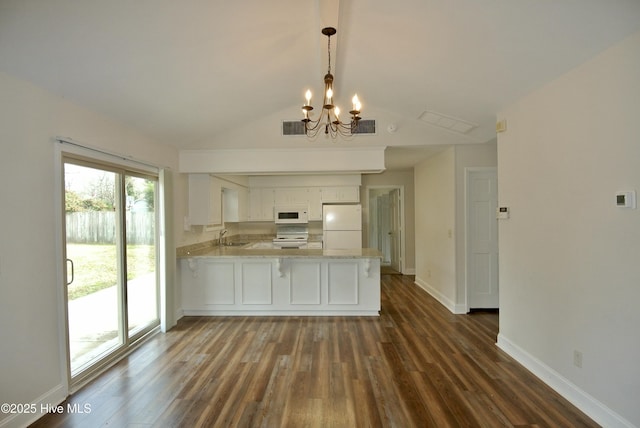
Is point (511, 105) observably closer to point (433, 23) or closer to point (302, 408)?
point (433, 23)

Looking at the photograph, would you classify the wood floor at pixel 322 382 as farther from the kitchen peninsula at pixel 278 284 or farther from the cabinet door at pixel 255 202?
the cabinet door at pixel 255 202

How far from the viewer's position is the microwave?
618cm

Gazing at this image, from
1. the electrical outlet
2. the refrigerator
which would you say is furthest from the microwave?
the electrical outlet

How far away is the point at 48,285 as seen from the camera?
220cm

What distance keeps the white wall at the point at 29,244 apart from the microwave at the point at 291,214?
404 centimetres

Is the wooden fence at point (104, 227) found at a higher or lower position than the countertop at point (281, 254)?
higher

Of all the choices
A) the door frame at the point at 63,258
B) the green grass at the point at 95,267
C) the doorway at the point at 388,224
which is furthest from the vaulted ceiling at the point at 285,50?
the doorway at the point at 388,224

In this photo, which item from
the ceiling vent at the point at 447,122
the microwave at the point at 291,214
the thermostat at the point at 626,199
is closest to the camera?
the thermostat at the point at 626,199

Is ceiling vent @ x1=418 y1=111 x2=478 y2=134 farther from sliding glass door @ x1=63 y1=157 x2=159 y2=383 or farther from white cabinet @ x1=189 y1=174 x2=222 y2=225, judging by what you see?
sliding glass door @ x1=63 y1=157 x2=159 y2=383

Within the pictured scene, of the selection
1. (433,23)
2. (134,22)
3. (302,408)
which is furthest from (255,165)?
(302,408)

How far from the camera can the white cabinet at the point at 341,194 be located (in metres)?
6.21

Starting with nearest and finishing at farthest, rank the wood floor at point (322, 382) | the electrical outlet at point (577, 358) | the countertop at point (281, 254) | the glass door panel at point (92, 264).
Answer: the wood floor at point (322, 382)
the electrical outlet at point (577, 358)
the glass door panel at point (92, 264)
the countertop at point (281, 254)

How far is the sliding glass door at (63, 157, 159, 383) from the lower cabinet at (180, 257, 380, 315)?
66 centimetres

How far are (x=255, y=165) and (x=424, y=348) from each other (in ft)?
10.5
